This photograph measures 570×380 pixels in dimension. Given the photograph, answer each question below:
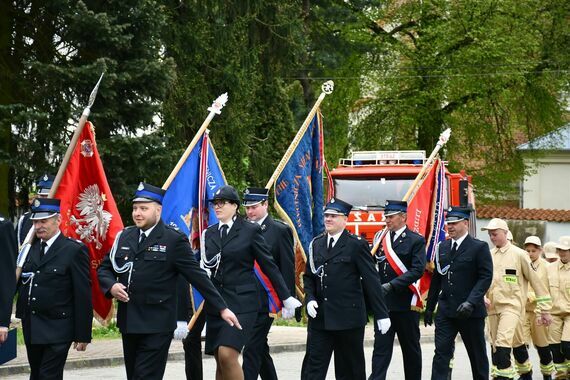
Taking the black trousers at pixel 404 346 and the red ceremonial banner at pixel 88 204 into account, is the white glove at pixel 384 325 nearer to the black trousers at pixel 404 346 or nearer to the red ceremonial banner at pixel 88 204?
the black trousers at pixel 404 346

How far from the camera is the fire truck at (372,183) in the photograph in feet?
81.7

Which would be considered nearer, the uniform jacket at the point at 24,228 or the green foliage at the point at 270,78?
the uniform jacket at the point at 24,228

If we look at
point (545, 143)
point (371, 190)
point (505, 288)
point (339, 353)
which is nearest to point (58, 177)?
point (339, 353)

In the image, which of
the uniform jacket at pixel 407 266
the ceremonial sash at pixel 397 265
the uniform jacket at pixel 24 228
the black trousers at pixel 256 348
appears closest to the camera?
the black trousers at pixel 256 348

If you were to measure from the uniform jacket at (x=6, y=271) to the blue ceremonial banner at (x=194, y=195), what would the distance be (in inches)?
140

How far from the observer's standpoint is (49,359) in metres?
9.41

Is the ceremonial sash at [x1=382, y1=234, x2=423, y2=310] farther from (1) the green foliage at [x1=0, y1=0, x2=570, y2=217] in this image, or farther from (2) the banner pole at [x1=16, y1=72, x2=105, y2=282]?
(1) the green foliage at [x1=0, y1=0, x2=570, y2=217]

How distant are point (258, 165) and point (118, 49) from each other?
9.51 metres

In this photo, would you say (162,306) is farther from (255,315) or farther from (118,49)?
(118,49)

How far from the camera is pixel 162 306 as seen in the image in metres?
9.45

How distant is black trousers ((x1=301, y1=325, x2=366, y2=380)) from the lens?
11.0 metres

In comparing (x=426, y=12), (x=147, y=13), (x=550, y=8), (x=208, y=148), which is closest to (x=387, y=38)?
(x=426, y=12)

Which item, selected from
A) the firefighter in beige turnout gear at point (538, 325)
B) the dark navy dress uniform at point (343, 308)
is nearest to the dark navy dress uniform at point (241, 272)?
the dark navy dress uniform at point (343, 308)

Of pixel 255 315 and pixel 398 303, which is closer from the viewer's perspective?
pixel 255 315
